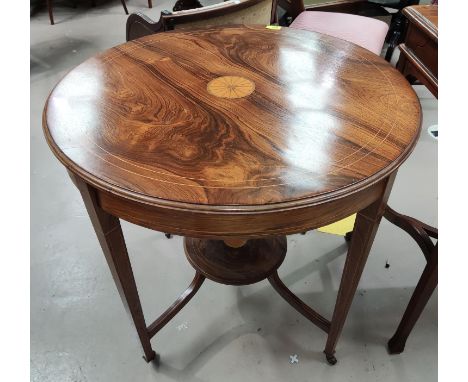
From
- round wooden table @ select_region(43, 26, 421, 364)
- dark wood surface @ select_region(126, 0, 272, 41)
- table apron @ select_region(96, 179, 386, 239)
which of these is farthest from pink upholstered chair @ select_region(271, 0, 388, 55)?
table apron @ select_region(96, 179, 386, 239)

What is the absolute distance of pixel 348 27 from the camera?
161cm

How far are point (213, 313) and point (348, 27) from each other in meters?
1.27

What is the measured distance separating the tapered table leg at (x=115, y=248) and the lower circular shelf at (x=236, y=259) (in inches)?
8.8

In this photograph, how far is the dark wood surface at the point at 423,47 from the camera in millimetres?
913

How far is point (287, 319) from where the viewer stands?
119 cm

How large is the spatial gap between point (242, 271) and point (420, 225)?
51 centimetres

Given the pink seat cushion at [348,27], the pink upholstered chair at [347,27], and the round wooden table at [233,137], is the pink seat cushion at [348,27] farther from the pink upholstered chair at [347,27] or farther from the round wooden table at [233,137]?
the round wooden table at [233,137]

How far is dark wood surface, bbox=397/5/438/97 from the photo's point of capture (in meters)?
0.91

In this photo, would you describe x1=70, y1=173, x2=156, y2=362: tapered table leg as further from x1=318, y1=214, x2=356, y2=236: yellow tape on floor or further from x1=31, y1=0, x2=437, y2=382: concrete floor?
x1=318, y1=214, x2=356, y2=236: yellow tape on floor

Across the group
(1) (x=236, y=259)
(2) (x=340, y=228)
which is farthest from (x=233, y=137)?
(2) (x=340, y=228)

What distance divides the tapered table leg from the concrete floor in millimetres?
196

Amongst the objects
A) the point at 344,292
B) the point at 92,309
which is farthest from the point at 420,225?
the point at 92,309

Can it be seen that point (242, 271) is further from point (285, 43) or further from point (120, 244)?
point (285, 43)

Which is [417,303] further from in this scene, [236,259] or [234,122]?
[234,122]
